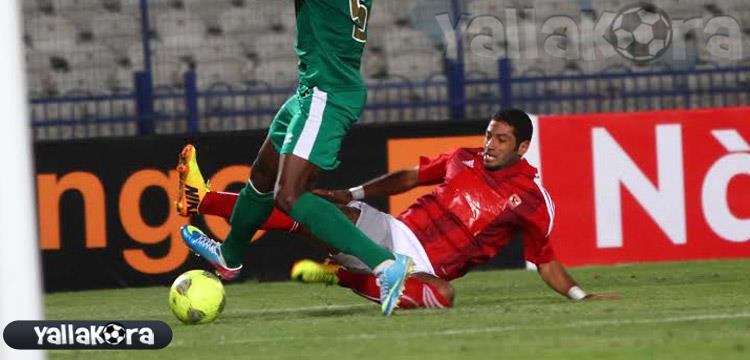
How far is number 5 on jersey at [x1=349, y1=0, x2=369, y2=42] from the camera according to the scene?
758 centimetres

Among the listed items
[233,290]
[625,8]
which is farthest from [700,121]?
[233,290]

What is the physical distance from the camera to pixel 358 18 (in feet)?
24.9

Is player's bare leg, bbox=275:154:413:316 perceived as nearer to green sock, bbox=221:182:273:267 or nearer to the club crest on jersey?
green sock, bbox=221:182:273:267

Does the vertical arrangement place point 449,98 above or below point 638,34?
below

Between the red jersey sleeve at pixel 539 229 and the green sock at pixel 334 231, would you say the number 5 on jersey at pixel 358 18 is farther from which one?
the red jersey sleeve at pixel 539 229

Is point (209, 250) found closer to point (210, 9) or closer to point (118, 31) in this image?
point (118, 31)

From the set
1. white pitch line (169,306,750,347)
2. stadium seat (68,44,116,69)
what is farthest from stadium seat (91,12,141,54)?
white pitch line (169,306,750,347)

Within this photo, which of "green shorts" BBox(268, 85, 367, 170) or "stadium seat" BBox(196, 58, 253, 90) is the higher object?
"stadium seat" BBox(196, 58, 253, 90)

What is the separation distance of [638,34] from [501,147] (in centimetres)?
438

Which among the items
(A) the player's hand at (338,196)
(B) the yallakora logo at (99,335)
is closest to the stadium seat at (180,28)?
(A) the player's hand at (338,196)

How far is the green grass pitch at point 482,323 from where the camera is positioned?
6.27 m

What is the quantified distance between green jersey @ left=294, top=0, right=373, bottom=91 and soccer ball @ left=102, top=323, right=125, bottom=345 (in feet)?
8.07

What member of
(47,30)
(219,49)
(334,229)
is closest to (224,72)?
(219,49)

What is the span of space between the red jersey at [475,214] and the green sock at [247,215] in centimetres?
78
